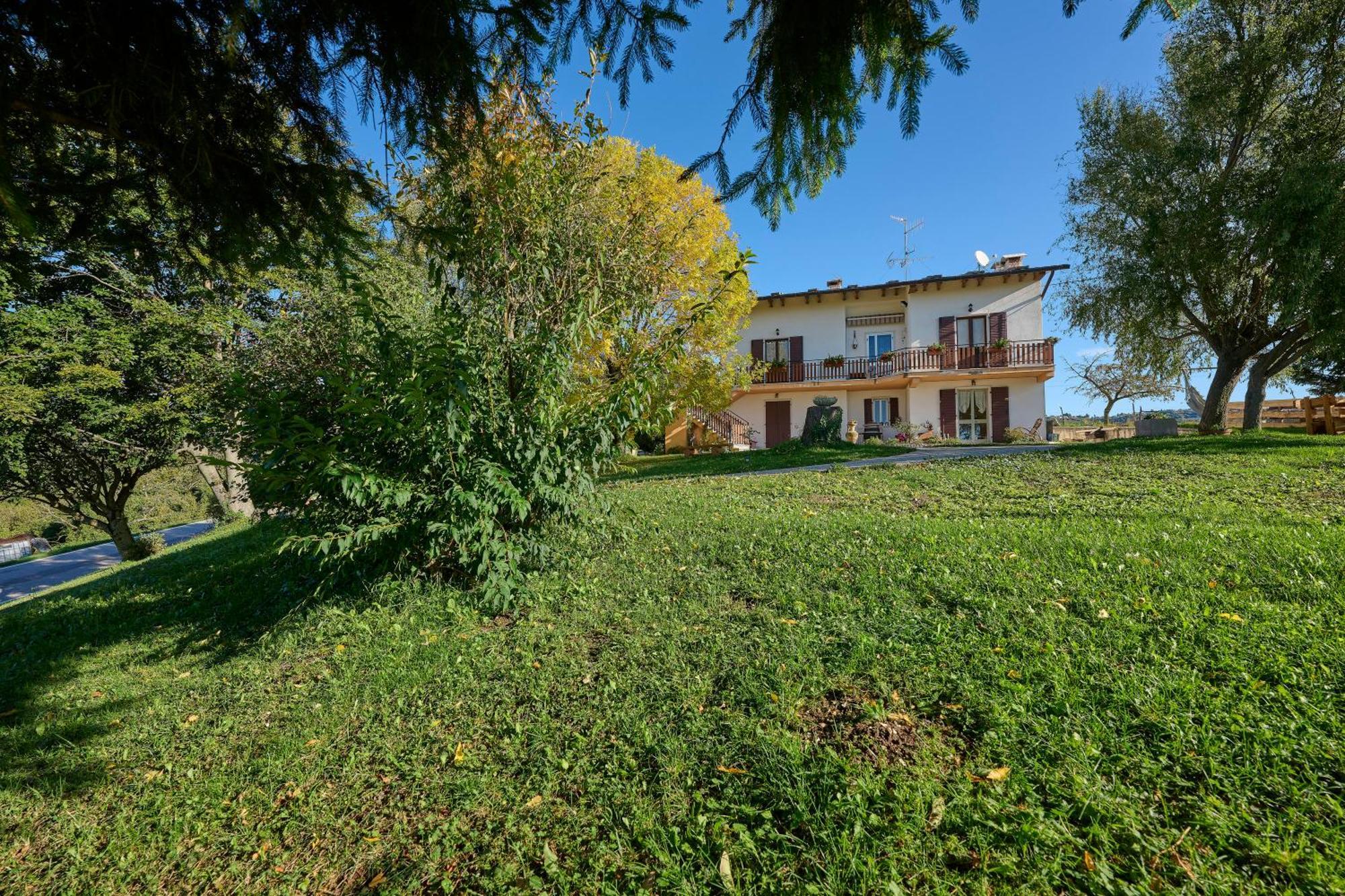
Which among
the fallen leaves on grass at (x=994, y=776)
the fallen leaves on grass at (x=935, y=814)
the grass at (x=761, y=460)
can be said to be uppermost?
the grass at (x=761, y=460)

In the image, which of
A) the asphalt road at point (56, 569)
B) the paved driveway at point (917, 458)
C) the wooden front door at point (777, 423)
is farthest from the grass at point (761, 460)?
the asphalt road at point (56, 569)

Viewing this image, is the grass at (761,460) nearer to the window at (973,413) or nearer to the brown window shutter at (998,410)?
the window at (973,413)

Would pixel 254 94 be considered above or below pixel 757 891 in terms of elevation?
above

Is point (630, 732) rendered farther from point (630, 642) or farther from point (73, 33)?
point (73, 33)

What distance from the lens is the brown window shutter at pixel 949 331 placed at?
20547mm

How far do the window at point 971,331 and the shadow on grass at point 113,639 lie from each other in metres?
22.5

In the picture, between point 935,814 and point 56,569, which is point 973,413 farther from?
point 56,569

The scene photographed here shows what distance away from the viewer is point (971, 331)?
20.5 meters

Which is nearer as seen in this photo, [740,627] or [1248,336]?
[740,627]

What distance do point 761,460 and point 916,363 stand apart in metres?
11.9

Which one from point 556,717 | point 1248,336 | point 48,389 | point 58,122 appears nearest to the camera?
point 58,122

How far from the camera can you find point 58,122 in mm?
2451

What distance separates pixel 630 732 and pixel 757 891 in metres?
0.92

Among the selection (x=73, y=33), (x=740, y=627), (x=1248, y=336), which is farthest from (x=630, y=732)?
(x=1248, y=336)
